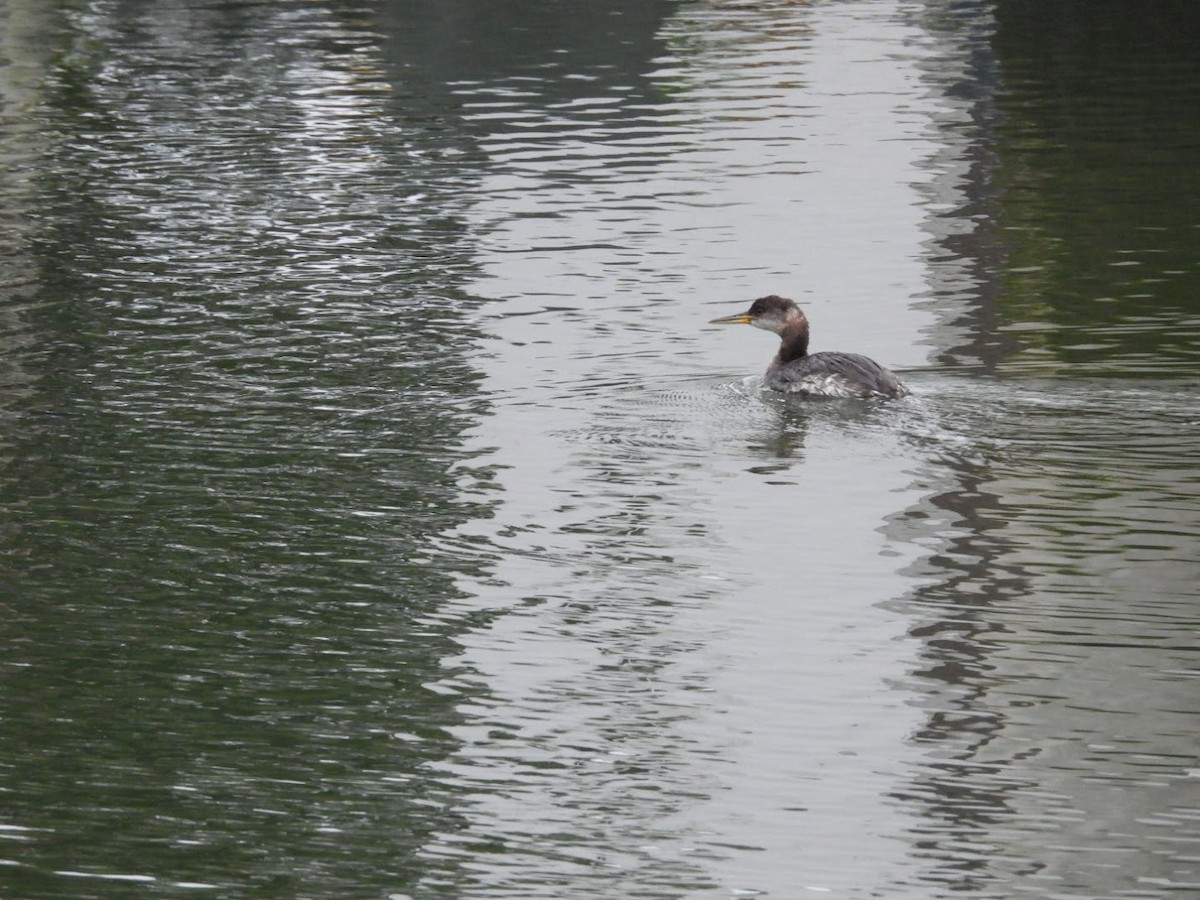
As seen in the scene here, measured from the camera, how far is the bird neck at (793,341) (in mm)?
14008

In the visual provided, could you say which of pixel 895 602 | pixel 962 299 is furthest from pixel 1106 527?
pixel 962 299

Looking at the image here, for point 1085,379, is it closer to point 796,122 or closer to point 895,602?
point 895,602

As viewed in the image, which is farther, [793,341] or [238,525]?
[793,341]

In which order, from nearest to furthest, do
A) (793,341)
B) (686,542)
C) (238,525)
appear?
(686,542), (238,525), (793,341)

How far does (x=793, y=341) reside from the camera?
1404 centimetres

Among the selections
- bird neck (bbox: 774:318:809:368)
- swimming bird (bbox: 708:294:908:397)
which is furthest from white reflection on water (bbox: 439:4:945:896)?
bird neck (bbox: 774:318:809:368)

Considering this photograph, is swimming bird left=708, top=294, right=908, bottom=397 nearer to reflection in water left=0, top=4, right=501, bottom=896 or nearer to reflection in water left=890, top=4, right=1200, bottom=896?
reflection in water left=890, top=4, right=1200, bottom=896

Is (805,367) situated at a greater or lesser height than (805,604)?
greater

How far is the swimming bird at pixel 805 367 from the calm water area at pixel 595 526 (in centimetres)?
17

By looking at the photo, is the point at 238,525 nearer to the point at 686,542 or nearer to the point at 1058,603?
the point at 686,542

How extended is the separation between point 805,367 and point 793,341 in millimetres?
750

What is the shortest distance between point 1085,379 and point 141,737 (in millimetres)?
6591

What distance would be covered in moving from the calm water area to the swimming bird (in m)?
0.17

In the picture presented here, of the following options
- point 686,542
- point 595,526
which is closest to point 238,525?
point 595,526
